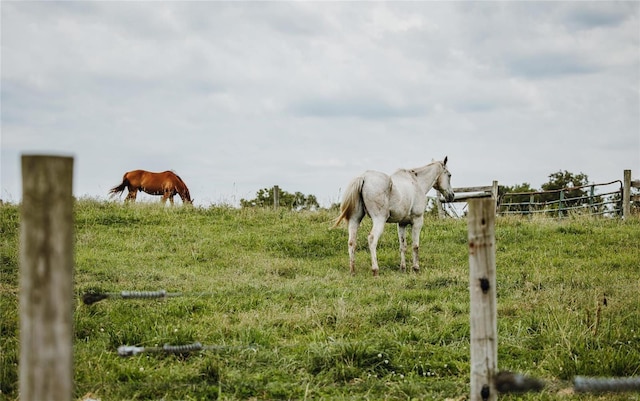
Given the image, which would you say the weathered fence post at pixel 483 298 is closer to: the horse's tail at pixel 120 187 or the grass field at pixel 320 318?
the grass field at pixel 320 318

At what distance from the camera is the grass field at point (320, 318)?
493 cm

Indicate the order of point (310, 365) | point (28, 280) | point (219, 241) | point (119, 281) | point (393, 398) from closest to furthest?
point (28, 280), point (393, 398), point (310, 365), point (119, 281), point (219, 241)

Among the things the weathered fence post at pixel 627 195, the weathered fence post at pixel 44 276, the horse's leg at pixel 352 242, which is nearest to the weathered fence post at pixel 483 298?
the weathered fence post at pixel 44 276

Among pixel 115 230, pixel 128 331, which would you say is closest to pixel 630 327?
pixel 128 331

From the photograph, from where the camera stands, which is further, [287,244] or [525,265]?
[287,244]

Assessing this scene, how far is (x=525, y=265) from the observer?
37.2ft

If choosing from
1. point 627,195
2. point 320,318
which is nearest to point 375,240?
point 320,318

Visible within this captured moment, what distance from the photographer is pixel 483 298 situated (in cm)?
312

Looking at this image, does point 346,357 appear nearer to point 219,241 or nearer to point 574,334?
point 574,334

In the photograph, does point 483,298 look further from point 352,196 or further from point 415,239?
point 415,239

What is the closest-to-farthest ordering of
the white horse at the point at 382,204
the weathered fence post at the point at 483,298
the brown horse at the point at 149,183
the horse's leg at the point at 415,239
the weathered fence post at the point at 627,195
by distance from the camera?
the weathered fence post at the point at 483,298 → the white horse at the point at 382,204 → the horse's leg at the point at 415,239 → the weathered fence post at the point at 627,195 → the brown horse at the point at 149,183

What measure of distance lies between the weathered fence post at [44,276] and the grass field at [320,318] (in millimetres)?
2480

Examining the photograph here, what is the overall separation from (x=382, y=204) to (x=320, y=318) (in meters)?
5.17

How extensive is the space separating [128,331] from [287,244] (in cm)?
736
